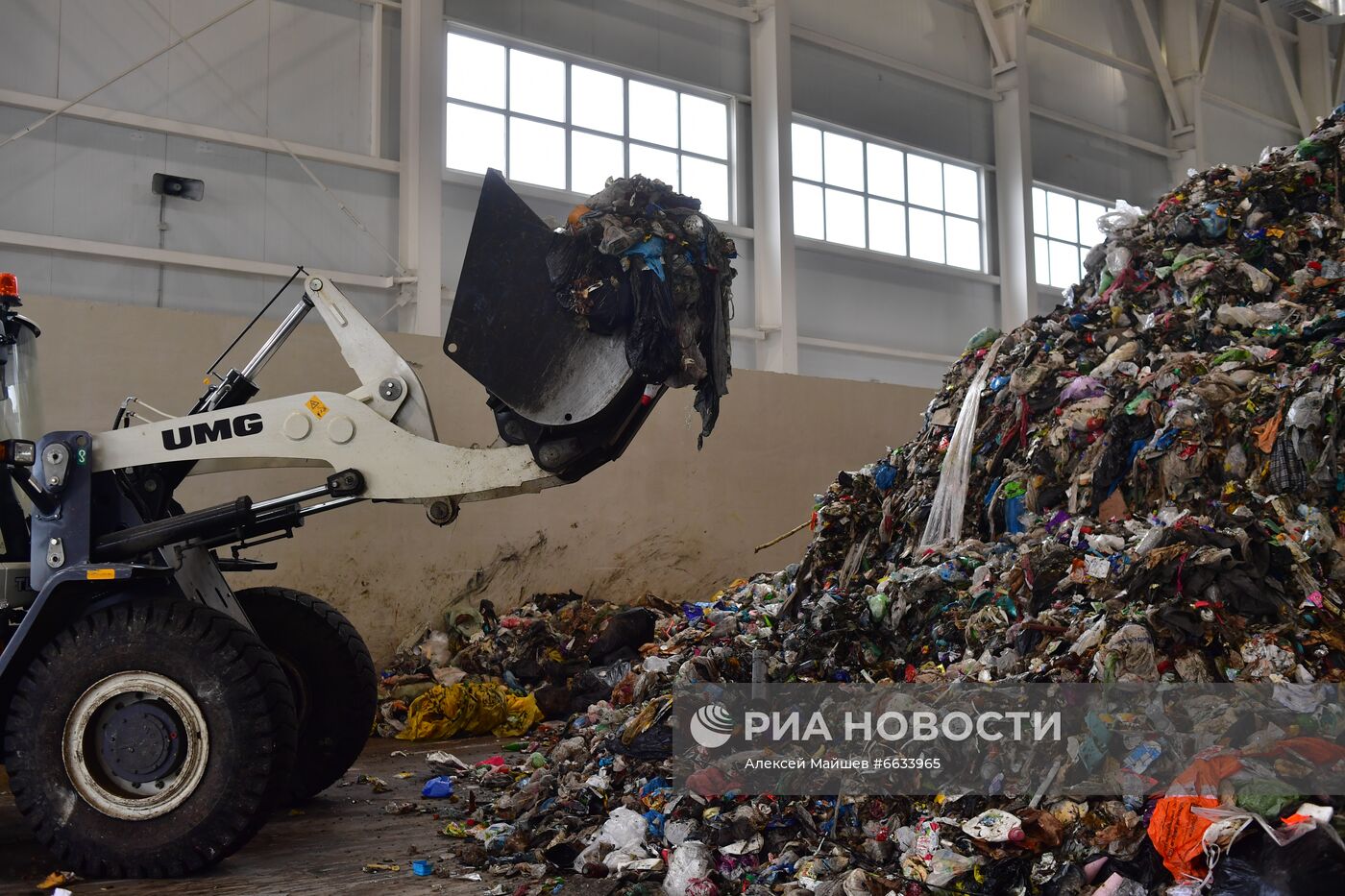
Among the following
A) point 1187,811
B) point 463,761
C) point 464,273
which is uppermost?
point 464,273

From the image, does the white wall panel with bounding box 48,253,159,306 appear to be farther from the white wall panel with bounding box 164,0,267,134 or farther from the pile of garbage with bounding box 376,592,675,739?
the pile of garbage with bounding box 376,592,675,739

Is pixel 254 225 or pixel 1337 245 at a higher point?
pixel 254 225

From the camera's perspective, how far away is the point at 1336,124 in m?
6.48

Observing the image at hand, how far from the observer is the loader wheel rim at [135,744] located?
3.74 metres

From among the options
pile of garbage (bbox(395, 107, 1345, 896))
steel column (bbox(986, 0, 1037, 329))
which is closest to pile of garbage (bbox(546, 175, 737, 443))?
pile of garbage (bbox(395, 107, 1345, 896))

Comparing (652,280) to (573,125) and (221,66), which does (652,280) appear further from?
(573,125)

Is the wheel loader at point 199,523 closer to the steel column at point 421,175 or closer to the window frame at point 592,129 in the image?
the steel column at point 421,175

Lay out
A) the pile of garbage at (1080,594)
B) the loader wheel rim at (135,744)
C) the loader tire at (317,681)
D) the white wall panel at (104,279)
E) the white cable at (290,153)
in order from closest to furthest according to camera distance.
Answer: the pile of garbage at (1080,594), the loader wheel rim at (135,744), the loader tire at (317,681), the white wall panel at (104,279), the white cable at (290,153)

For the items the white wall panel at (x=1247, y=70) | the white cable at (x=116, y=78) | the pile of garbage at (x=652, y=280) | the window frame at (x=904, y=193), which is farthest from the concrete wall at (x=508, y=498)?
the white wall panel at (x=1247, y=70)

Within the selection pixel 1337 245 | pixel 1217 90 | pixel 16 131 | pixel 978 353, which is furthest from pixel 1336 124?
pixel 1217 90

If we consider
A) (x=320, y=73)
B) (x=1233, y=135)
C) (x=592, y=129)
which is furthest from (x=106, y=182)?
(x=1233, y=135)

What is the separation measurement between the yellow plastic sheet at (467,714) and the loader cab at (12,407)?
2.92 metres

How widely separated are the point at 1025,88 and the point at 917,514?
8721 millimetres

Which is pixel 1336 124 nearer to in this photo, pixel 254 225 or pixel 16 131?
pixel 254 225
